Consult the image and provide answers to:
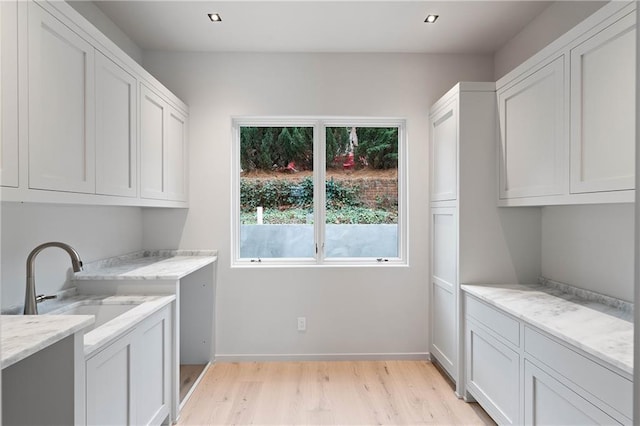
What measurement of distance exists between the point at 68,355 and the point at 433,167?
2.74 meters

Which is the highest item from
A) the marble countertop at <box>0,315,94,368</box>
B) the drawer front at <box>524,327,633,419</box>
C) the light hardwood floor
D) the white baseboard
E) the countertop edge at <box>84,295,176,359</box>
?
the marble countertop at <box>0,315,94,368</box>

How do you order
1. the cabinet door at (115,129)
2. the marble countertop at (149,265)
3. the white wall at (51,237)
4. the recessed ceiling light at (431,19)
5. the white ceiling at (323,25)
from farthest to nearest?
the recessed ceiling light at (431,19) < the white ceiling at (323,25) < the marble countertop at (149,265) < the cabinet door at (115,129) < the white wall at (51,237)

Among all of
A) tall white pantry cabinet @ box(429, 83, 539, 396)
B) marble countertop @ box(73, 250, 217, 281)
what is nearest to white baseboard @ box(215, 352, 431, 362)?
tall white pantry cabinet @ box(429, 83, 539, 396)

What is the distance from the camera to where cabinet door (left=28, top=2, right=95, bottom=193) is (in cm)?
145

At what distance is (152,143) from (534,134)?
95.4 inches

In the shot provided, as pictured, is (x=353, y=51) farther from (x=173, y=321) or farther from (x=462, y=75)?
(x=173, y=321)

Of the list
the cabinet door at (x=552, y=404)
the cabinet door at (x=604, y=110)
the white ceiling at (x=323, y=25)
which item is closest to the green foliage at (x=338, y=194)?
the white ceiling at (x=323, y=25)

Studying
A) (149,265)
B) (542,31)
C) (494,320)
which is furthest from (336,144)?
(494,320)

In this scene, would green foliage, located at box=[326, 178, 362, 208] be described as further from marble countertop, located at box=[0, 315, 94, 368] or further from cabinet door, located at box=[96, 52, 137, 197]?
marble countertop, located at box=[0, 315, 94, 368]

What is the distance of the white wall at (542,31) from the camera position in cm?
Answer: 222

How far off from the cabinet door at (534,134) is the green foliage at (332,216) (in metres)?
1.10

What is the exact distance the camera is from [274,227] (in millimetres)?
3324

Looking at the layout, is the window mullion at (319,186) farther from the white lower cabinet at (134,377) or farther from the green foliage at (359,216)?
the white lower cabinet at (134,377)

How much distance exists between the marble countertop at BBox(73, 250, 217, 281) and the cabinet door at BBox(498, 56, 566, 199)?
7.14 ft
